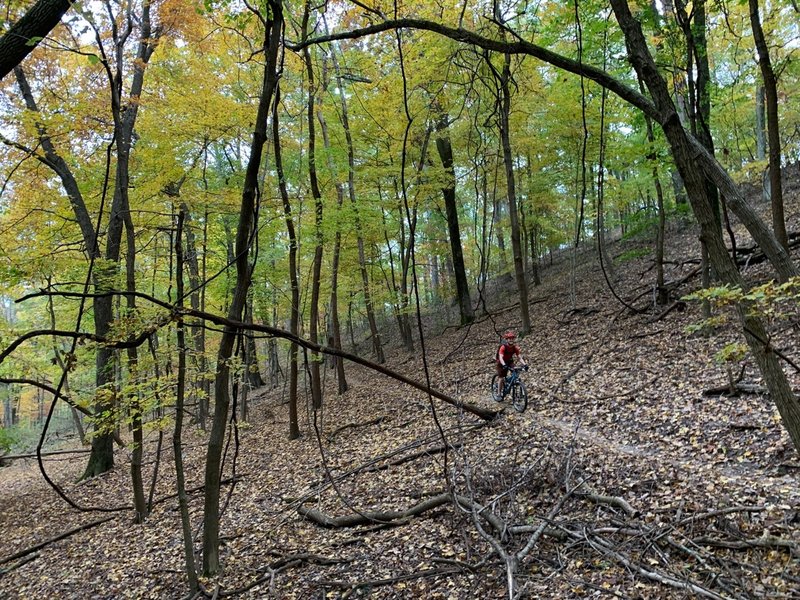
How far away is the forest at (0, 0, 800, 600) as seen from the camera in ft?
10.9

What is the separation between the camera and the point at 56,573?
683 cm

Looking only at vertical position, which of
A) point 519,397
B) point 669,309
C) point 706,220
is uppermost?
point 706,220

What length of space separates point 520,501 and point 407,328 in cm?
1256

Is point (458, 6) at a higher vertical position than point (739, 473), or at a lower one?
higher

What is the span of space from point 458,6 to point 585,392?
928 cm

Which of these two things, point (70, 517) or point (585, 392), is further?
point (70, 517)

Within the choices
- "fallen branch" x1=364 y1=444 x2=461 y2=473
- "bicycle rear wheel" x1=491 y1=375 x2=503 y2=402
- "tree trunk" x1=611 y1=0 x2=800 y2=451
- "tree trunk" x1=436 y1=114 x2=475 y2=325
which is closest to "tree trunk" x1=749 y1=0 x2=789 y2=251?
"tree trunk" x1=611 y1=0 x2=800 y2=451

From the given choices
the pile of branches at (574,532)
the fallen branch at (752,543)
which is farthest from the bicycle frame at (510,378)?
the fallen branch at (752,543)

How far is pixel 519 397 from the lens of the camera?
849 cm

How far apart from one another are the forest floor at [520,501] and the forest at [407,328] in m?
0.04

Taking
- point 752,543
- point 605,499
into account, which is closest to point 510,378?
point 605,499

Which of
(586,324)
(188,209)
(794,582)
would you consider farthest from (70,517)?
(586,324)

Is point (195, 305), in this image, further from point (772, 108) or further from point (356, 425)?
point (772, 108)

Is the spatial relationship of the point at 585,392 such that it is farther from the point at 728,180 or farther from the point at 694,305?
the point at 728,180
